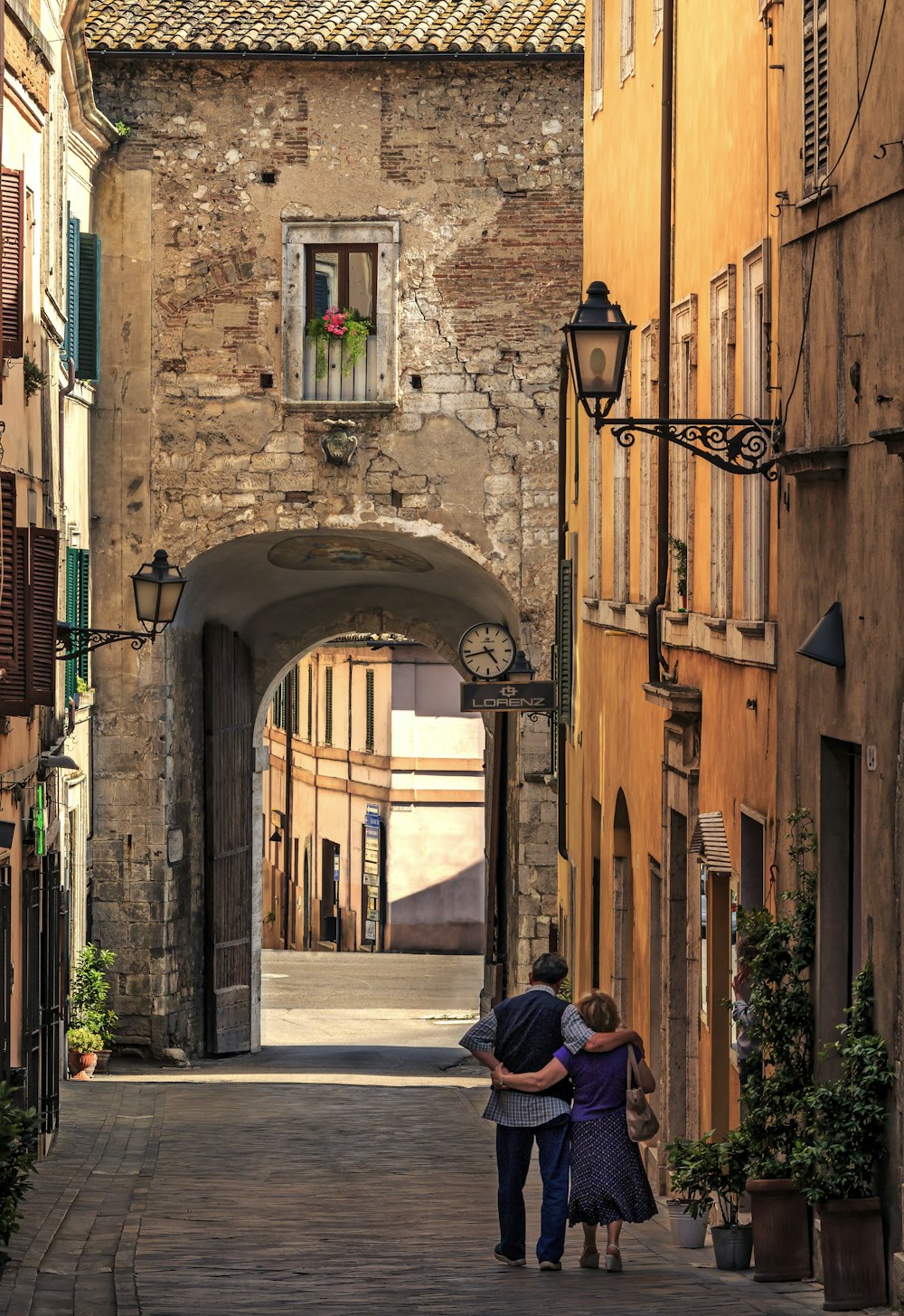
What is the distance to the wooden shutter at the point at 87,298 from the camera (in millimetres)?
20911

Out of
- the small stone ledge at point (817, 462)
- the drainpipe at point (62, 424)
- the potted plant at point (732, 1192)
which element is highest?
the drainpipe at point (62, 424)

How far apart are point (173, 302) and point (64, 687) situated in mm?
4996

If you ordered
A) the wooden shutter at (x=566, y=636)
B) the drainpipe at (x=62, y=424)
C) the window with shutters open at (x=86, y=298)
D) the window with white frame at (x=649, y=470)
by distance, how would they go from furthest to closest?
the window with shutters open at (x=86, y=298)
the wooden shutter at (x=566, y=636)
the drainpipe at (x=62, y=424)
the window with white frame at (x=649, y=470)

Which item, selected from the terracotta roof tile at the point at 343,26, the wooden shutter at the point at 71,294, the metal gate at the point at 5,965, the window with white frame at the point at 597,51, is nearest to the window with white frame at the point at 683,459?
the metal gate at the point at 5,965

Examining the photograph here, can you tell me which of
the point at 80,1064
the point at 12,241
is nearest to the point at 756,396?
the point at 12,241

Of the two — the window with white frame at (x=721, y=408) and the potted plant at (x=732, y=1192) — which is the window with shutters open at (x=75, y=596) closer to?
the window with white frame at (x=721, y=408)

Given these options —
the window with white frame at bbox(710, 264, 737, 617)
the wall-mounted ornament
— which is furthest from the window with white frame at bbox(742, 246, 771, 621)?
the wall-mounted ornament

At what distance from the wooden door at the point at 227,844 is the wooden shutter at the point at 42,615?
35.3 ft

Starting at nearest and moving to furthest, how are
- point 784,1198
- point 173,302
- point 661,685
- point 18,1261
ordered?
point 784,1198 → point 18,1261 → point 661,685 → point 173,302

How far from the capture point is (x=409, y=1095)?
19.8 m

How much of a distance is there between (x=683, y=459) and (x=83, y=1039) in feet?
33.8

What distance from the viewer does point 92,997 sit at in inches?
843

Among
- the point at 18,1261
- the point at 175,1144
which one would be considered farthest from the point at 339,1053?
the point at 18,1261

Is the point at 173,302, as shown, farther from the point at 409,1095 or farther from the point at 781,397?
the point at 781,397
